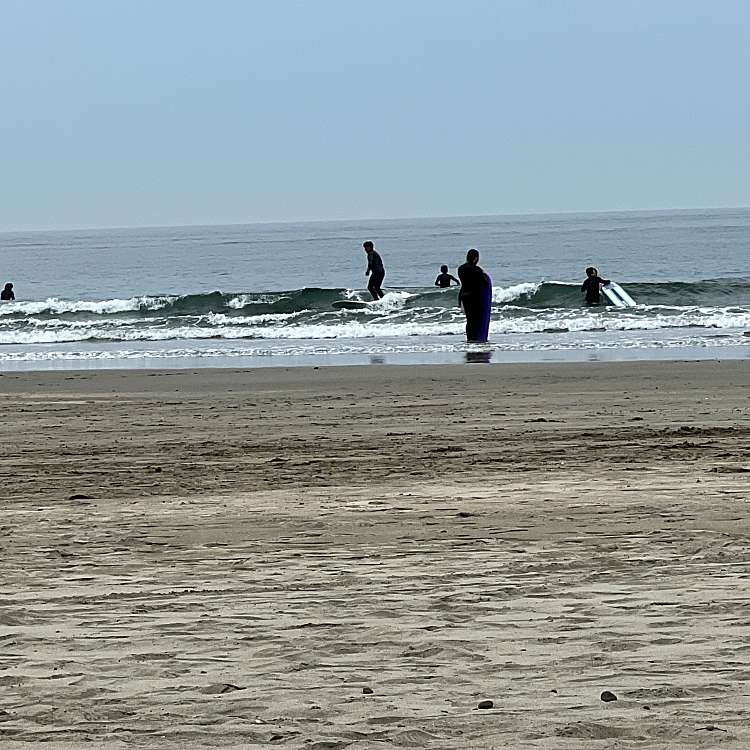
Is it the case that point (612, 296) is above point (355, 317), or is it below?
above

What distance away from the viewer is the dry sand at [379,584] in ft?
11.3

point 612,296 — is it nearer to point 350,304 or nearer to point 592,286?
point 592,286

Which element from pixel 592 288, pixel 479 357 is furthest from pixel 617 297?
pixel 479 357

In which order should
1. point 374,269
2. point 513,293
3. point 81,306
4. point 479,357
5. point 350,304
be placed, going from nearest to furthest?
point 479,357 < point 374,269 < point 350,304 < point 513,293 < point 81,306

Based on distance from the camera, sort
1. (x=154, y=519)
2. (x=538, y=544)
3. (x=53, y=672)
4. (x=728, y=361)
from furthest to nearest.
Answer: (x=728, y=361)
(x=154, y=519)
(x=538, y=544)
(x=53, y=672)

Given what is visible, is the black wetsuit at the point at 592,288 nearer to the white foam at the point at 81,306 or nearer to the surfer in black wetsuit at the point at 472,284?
the surfer in black wetsuit at the point at 472,284

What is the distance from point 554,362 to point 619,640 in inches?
453

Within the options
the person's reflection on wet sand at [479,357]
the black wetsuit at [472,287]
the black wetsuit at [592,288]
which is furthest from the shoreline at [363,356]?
the black wetsuit at [592,288]

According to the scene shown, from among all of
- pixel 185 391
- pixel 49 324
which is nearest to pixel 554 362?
pixel 185 391

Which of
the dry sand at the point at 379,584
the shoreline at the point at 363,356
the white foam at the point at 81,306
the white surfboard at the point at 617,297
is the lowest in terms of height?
the dry sand at the point at 379,584

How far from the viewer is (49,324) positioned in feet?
88.2

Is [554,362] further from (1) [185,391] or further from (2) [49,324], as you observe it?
(2) [49,324]

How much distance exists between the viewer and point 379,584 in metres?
4.90

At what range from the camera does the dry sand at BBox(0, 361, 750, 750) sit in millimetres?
3441
